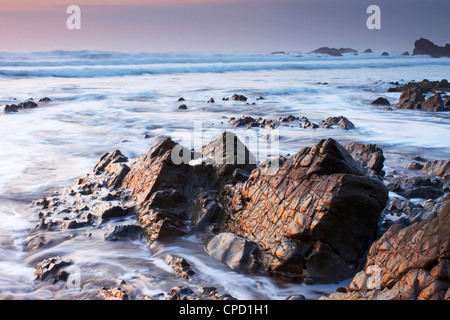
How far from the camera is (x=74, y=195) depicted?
22.1 ft

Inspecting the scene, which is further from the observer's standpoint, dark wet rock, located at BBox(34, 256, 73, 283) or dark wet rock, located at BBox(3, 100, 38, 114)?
dark wet rock, located at BBox(3, 100, 38, 114)

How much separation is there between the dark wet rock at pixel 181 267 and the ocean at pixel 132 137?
68 millimetres

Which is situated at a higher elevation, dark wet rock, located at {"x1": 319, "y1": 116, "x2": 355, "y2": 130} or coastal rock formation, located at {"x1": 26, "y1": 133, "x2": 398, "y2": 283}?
dark wet rock, located at {"x1": 319, "y1": 116, "x2": 355, "y2": 130}

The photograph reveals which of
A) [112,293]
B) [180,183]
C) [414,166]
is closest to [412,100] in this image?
[414,166]

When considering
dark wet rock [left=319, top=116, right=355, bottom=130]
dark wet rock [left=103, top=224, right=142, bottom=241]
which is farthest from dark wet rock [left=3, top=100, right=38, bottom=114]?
dark wet rock [left=103, top=224, right=142, bottom=241]

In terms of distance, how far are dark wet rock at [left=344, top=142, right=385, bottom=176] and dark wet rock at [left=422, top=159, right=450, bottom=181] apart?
865mm

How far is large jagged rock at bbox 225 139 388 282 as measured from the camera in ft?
14.4

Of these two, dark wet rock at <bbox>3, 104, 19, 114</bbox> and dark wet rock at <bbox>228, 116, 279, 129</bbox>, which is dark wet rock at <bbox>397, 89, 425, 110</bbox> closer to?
dark wet rock at <bbox>228, 116, 279, 129</bbox>

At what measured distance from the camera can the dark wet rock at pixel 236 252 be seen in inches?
182

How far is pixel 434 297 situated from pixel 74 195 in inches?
212

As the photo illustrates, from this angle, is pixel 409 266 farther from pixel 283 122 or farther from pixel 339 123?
pixel 283 122

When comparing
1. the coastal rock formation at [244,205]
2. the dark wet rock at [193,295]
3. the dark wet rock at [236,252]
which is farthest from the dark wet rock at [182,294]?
the dark wet rock at [236,252]

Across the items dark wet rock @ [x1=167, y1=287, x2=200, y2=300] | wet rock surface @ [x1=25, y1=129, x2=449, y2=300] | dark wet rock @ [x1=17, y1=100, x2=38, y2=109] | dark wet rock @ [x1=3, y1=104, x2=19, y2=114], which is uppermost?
dark wet rock @ [x1=17, y1=100, x2=38, y2=109]

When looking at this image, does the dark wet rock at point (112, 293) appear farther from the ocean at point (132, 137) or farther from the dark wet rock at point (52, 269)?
the dark wet rock at point (52, 269)
